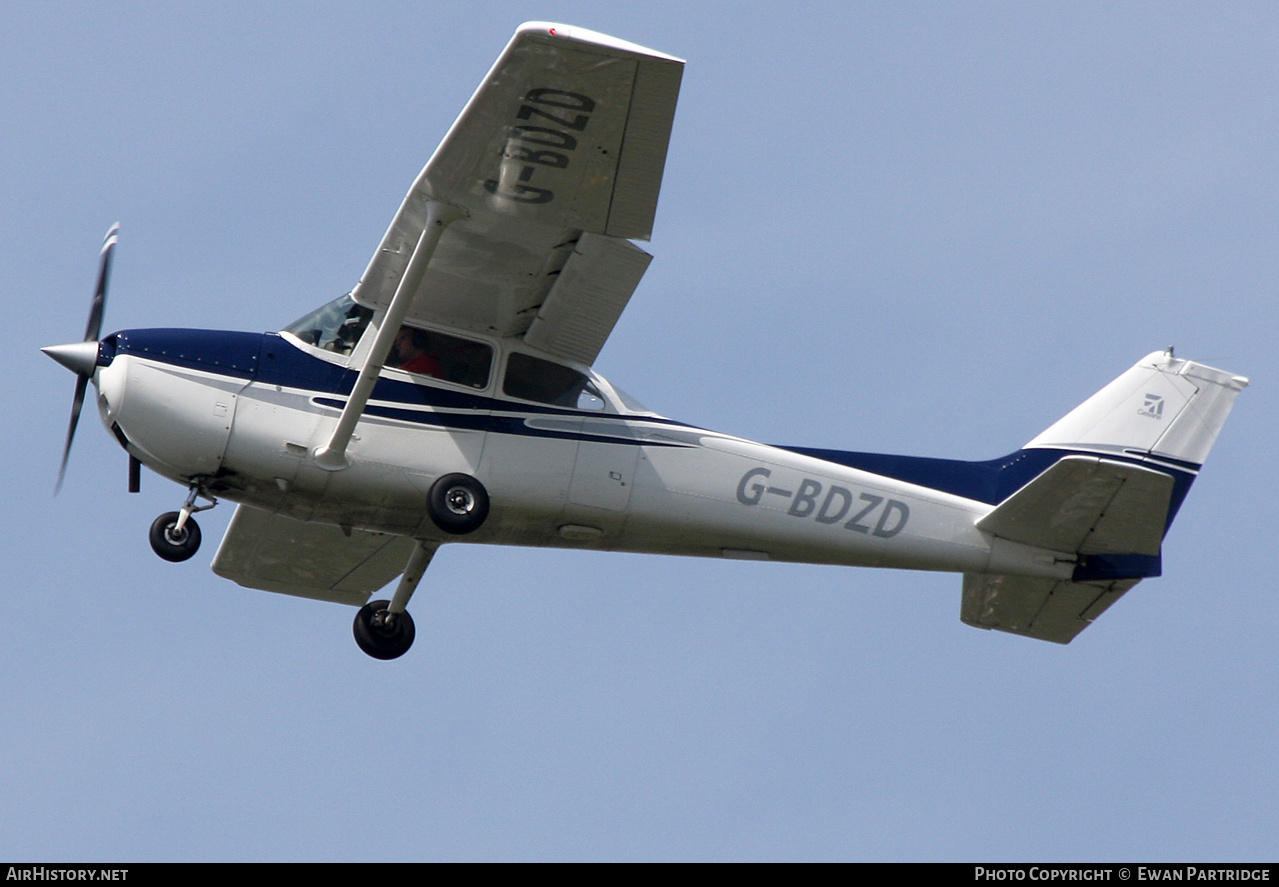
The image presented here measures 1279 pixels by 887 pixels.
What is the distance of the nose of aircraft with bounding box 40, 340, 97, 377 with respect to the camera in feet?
40.5

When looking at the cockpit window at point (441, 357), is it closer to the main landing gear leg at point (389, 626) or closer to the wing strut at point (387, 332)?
the wing strut at point (387, 332)

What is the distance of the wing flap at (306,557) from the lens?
589 inches

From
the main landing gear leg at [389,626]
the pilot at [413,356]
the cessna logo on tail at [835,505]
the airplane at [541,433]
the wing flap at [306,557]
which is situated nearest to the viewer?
the airplane at [541,433]

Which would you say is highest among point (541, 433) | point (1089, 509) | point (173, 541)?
point (1089, 509)

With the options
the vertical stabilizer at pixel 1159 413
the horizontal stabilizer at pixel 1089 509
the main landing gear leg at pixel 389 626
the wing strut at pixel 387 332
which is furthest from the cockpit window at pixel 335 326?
the vertical stabilizer at pixel 1159 413

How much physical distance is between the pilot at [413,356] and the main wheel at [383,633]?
2.33 meters

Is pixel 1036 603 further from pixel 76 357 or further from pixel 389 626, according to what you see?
pixel 76 357

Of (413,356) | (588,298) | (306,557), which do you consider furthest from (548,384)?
(306,557)

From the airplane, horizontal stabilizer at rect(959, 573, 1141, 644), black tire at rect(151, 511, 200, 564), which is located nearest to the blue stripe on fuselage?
the airplane

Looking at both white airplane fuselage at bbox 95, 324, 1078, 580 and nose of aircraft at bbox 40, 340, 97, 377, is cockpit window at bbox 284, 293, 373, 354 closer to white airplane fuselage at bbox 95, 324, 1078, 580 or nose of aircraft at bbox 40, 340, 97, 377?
white airplane fuselage at bbox 95, 324, 1078, 580

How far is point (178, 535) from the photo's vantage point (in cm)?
1246

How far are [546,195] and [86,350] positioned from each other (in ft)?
11.7

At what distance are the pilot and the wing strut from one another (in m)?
0.56

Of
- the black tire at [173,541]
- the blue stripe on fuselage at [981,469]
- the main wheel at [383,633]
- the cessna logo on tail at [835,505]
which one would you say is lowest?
the main wheel at [383,633]
